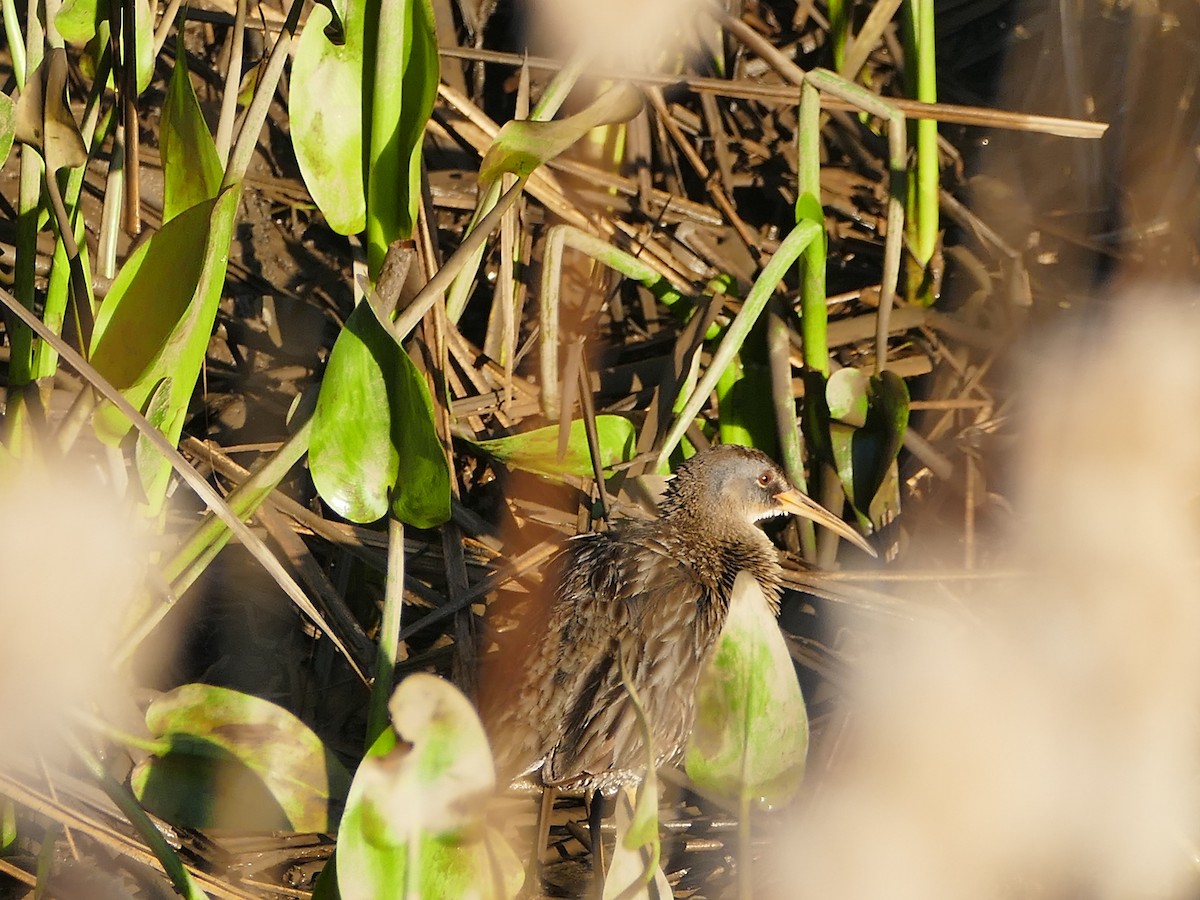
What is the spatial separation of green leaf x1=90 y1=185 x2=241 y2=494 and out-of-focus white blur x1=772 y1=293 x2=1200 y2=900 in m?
1.65

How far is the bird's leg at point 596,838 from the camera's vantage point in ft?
9.55

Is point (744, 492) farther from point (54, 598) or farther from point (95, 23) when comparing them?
point (95, 23)

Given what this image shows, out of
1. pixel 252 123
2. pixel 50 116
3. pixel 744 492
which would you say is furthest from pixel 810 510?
pixel 50 116

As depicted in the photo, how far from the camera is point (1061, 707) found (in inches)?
110

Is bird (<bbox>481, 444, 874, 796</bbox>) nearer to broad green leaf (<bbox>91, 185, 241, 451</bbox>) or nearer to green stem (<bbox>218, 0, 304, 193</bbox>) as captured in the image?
broad green leaf (<bbox>91, 185, 241, 451</bbox>)

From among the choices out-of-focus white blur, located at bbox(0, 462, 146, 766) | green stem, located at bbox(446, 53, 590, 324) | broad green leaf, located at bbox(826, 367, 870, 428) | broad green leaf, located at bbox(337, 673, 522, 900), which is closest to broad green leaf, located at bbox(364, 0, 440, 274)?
green stem, located at bbox(446, 53, 590, 324)

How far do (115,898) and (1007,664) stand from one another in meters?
2.05

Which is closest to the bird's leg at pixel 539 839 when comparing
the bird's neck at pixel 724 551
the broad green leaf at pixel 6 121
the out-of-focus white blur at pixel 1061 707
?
the out-of-focus white blur at pixel 1061 707

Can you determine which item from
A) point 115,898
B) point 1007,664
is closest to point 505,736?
point 115,898

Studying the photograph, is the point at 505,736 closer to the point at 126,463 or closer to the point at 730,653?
the point at 730,653

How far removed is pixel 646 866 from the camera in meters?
2.06

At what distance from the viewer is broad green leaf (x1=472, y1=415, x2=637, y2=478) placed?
10.0 feet

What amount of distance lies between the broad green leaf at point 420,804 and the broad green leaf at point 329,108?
1.05 m

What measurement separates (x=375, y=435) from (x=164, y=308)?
0.42 m
